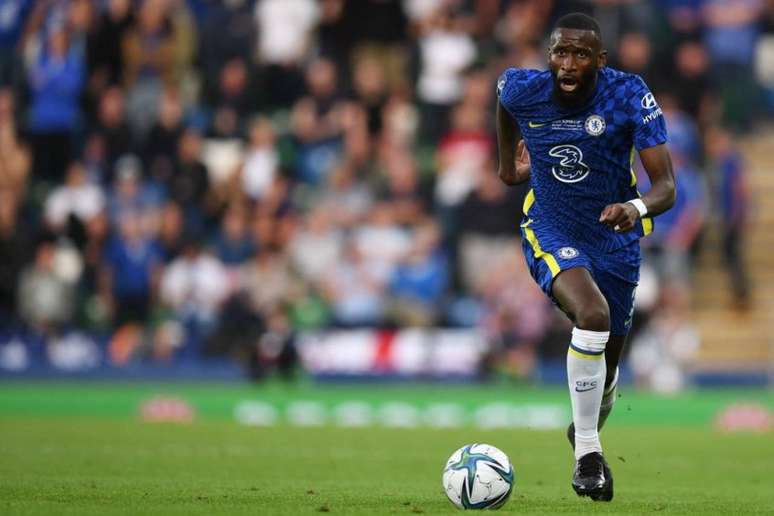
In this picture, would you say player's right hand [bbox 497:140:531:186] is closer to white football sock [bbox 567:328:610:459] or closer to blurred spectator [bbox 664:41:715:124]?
white football sock [bbox 567:328:610:459]

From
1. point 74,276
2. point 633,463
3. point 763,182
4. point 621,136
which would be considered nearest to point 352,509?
point 621,136

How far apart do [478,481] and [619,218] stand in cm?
157

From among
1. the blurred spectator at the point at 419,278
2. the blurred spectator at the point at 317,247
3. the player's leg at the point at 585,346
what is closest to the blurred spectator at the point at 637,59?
the blurred spectator at the point at 419,278

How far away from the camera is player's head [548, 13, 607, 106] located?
328 inches

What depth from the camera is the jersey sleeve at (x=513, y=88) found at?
8.80 meters

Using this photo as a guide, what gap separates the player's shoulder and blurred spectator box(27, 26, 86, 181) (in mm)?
13994

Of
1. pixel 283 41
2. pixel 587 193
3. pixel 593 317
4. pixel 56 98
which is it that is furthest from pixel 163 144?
pixel 593 317

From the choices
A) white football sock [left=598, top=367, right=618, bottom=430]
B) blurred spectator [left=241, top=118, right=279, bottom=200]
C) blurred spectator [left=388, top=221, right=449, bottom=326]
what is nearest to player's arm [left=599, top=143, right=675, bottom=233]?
white football sock [left=598, top=367, right=618, bottom=430]

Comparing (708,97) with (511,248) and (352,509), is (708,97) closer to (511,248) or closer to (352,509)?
(511,248)

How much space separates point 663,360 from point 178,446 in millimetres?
8105

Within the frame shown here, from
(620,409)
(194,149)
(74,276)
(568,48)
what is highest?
(568,48)

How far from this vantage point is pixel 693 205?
1964cm

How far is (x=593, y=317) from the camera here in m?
8.20

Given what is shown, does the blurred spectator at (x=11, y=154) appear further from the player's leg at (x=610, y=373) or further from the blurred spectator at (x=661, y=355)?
the player's leg at (x=610, y=373)
